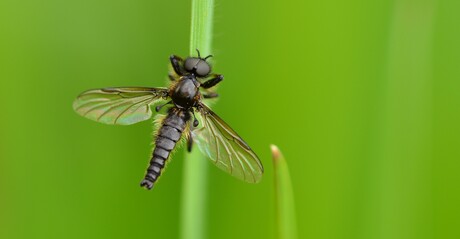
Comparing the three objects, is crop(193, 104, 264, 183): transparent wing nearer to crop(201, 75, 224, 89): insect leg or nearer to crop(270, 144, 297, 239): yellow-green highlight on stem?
crop(201, 75, 224, 89): insect leg

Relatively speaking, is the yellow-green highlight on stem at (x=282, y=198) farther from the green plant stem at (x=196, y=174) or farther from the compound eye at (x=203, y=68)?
the compound eye at (x=203, y=68)

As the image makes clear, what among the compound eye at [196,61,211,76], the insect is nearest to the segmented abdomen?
the insect

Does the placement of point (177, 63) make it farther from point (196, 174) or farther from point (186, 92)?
point (196, 174)

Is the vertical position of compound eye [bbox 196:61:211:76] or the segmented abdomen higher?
compound eye [bbox 196:61:211:76]

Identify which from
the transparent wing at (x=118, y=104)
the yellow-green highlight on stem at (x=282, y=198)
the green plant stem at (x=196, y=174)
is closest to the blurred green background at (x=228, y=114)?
the transparent wing at (x=118, y=104)

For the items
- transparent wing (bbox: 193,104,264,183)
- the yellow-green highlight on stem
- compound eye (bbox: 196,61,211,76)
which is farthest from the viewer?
compound eye (bbox: 196,61,211,76)

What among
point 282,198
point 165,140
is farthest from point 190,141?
point 282,198

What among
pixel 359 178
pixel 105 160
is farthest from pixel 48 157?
pixel 359 178
